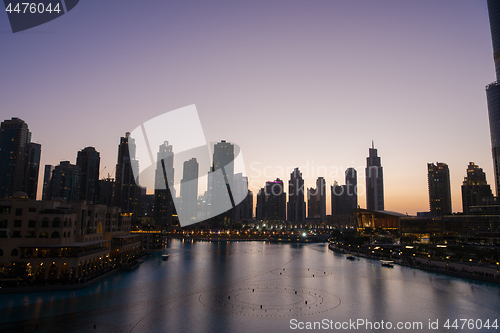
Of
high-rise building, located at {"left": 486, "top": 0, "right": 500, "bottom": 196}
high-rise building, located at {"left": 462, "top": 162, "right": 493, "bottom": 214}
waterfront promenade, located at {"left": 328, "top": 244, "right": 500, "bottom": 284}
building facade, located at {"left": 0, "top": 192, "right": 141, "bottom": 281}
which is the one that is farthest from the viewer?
high-rise building, located at {"left": 462, "top": 162, "right": 493, "bottom": 214}

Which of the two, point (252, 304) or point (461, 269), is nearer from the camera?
point (252, 304)

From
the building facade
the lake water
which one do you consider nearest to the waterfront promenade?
the lake water

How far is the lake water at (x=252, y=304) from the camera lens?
89.6 ft

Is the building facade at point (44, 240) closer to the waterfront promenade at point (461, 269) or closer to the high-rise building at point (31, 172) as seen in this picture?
the waterfront promenade at point (461, 269)

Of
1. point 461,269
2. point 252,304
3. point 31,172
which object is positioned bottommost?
point 252,304

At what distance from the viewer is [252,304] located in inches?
1348

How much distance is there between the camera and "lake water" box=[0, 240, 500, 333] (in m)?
27.3

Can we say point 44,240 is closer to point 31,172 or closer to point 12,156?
point 12,156

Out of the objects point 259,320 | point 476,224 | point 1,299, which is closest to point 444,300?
point 259,320

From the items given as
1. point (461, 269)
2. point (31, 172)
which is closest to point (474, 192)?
point (461, 269)

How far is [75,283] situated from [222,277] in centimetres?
2023

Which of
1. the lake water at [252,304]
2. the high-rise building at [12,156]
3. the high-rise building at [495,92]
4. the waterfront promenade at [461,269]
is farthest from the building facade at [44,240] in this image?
the high-rise building at [12,156]

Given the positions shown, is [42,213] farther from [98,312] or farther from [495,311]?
[495,311]

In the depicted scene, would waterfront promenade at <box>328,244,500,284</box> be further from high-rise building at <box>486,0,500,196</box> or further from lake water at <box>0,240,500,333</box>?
high-rise building at <box>486,0,500,196</box>
